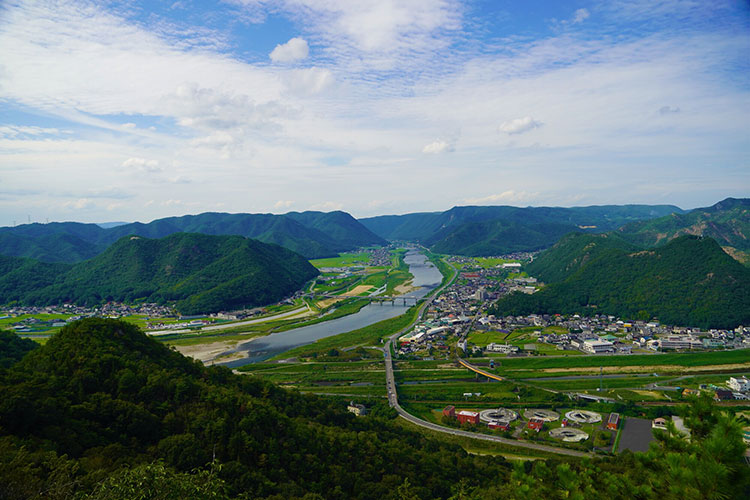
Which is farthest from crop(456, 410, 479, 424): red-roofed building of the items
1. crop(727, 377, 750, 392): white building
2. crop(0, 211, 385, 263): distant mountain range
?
crop(0, 211, 385, 263): distant mountain range

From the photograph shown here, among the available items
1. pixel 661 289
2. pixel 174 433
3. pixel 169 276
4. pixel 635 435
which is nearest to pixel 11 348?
pixel 174 433

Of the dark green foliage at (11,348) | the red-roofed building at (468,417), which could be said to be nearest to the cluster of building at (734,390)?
the red-roofed building at (468,417)

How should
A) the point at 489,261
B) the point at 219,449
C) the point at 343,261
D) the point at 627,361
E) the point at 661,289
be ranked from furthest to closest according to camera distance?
the point at 343,261, the point at 489,261, the point at 661,289, the point at 627,361, the point at 219,449

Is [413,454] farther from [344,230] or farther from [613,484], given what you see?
[344,230]

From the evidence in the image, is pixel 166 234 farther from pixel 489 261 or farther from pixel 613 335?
pixel 613 335

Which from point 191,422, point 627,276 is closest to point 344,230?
point 627,276

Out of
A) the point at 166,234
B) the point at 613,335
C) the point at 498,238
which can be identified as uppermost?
the point at 166,234

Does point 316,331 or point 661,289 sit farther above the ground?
point 661,289
